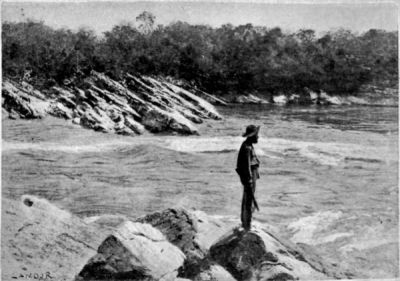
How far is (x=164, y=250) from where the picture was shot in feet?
18.5

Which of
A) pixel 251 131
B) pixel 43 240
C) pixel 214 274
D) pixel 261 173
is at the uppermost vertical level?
pixel 251 131

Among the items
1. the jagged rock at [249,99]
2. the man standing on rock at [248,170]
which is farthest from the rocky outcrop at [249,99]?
the man standing on rock at [248,170]

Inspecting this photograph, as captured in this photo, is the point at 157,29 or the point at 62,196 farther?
the point at 157,29

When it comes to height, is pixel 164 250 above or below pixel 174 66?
below

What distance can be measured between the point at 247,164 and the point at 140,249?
1239 millimetres

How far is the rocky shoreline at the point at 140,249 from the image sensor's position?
555cm

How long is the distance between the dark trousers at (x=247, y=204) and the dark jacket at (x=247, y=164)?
0.06m

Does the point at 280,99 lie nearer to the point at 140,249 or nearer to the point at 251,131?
the point at 251,131

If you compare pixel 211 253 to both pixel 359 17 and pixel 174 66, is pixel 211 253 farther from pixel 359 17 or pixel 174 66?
pixel 359 17

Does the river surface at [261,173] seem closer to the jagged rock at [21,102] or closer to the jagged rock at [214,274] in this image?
the jagged rock at [21,102]

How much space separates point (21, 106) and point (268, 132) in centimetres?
248

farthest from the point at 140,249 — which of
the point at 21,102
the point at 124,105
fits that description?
the point at 21,102

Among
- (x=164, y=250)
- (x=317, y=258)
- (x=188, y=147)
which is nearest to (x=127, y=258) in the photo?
(x=164, y=250)

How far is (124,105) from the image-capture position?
252 inches
